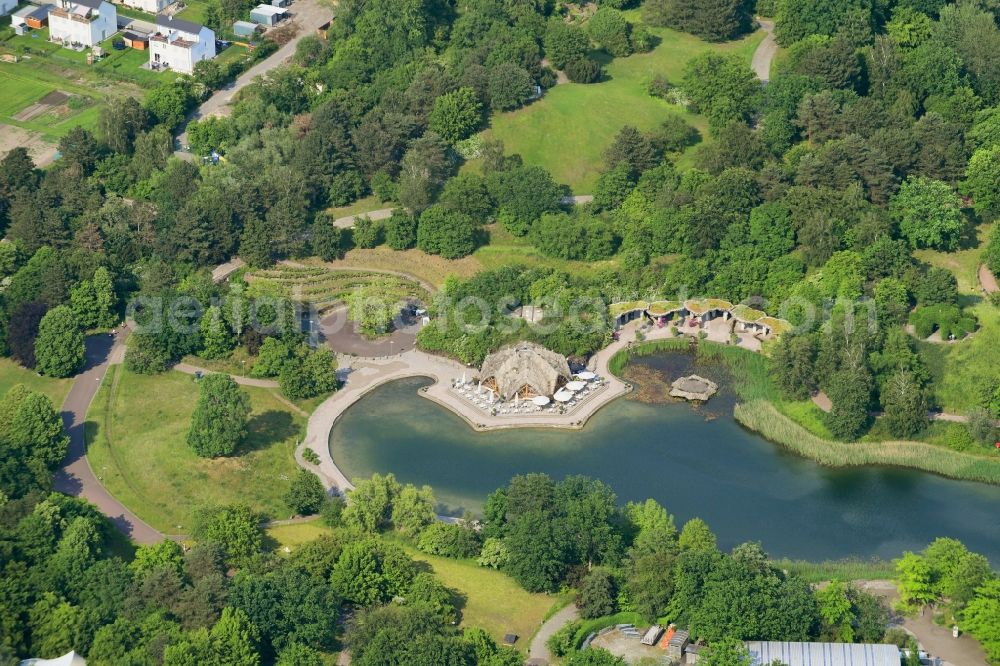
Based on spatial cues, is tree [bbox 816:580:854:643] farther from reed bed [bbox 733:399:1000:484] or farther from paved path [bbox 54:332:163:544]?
paved path [bbox 54:332:163:544]

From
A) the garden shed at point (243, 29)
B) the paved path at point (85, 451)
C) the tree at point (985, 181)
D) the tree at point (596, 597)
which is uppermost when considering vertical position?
the tree at point (985, 181)

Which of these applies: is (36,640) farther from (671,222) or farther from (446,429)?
(671,222)

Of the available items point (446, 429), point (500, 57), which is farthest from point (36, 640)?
point (500, 57)

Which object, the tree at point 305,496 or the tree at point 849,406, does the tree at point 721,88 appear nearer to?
the tree at point 849,406

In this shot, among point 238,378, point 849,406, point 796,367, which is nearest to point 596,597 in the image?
point 849,406

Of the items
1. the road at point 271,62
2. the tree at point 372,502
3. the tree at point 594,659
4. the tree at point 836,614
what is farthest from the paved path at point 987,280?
the road at point 271,62

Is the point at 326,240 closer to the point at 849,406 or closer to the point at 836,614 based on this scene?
the point at 849,406
